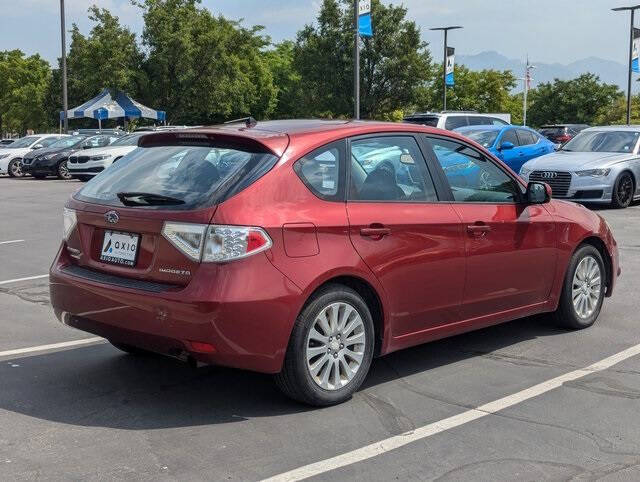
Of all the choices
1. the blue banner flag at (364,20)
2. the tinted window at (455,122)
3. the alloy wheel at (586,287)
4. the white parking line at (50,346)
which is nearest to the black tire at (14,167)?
the blue banner flag at (364,20)

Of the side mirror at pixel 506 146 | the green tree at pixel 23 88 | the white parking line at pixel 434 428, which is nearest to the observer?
the white parking line at pixel 434 428

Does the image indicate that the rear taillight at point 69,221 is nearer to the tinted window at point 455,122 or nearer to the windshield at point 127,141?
the tinted window at point 455,122

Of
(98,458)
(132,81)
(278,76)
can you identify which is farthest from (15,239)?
(278,76)

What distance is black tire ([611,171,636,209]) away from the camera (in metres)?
15.2

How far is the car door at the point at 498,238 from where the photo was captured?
17.7ft

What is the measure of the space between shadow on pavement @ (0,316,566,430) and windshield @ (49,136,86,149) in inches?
902

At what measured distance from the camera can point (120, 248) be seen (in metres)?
4.63

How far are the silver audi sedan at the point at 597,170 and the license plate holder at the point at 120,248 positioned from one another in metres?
11.5

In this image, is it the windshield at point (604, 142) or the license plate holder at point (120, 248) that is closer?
the license plate holder at point (120, 248)

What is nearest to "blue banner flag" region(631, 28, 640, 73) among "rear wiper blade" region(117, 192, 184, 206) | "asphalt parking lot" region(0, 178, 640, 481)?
"asphalt parking lot" region(0, 178, 640, 481)

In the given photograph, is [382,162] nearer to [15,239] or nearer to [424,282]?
[424,282]

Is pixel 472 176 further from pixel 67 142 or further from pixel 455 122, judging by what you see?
pixel 67 142

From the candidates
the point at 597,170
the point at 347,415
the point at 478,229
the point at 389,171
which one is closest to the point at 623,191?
the point at 597,170

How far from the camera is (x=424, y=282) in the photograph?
199 inches
